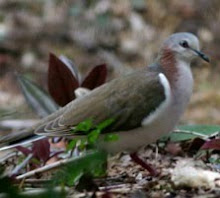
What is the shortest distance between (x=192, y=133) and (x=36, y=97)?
115cm

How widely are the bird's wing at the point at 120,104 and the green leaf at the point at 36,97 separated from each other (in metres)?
0.90

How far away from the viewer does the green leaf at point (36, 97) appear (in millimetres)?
4836

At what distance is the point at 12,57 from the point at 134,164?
449 centimetres

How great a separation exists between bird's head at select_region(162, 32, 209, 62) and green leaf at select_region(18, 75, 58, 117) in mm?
1130

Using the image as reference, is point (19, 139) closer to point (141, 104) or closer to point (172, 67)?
point (141, 104)

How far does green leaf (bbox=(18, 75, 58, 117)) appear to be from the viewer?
15.9 ft

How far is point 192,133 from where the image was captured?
4230 millimetres

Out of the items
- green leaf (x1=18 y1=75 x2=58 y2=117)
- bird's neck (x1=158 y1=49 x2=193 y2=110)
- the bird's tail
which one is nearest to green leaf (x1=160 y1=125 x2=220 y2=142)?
bird's neck (x1=158 y1=49 x2=193 y2=110)

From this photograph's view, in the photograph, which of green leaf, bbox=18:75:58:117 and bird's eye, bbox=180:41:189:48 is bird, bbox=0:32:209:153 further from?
green leaf, bbox=18:75:58:117

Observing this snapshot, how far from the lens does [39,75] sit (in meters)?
8.10

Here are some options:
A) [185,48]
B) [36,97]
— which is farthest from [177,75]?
[36,97]

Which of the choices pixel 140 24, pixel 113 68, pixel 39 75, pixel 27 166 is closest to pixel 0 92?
pixel 39 75

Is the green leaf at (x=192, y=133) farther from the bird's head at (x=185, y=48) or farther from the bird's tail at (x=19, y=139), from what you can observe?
the bird's tail at (x=19, y=139)

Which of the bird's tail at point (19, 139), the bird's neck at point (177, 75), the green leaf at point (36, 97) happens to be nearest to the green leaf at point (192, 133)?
the bird's neck at point (177, 75)
